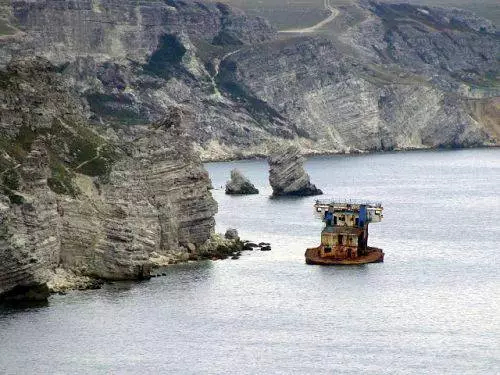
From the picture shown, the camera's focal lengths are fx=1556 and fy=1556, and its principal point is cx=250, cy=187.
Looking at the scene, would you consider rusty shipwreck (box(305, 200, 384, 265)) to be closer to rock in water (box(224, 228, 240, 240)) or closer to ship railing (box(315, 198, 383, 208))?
ship railing (box(315, 198, 383, 208))

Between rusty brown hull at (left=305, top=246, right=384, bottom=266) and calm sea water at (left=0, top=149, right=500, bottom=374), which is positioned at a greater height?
rusty brown hull at (left=305, top=246, right=384, bottom=266)

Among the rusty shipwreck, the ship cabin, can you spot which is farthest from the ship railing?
the rusty shipwreck

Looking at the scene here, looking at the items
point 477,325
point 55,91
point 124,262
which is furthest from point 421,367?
point 55,91

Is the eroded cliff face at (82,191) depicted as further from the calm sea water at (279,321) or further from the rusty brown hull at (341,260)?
the rusty brown hull at (341,260)

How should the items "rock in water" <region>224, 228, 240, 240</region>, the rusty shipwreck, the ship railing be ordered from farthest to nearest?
"rock in water" <region>224, 228, 240, 240</region>, the ship railing, the rusty shipwreck

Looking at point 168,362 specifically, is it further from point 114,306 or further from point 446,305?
point 446,305
